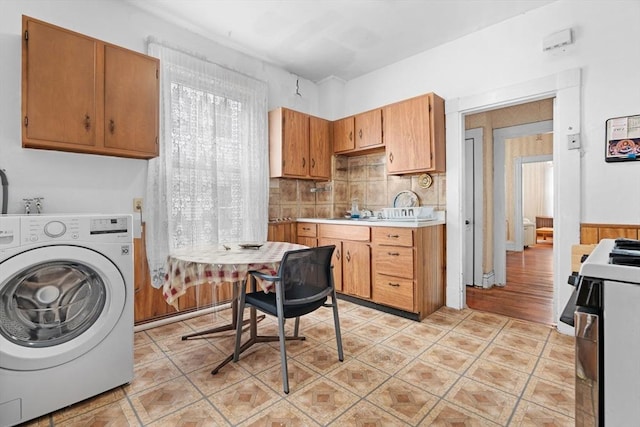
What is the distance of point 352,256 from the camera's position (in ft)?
10.6

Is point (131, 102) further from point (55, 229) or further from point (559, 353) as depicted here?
point (559, 353)

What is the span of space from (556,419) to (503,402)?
222 mm

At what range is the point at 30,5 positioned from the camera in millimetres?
2141

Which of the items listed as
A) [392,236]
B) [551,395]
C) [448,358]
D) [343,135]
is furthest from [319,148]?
[551,395]

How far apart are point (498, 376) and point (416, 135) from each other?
7.25 feet

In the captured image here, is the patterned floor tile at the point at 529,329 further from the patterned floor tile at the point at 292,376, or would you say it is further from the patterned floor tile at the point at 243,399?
the patterned floor tile at the point at 243,399

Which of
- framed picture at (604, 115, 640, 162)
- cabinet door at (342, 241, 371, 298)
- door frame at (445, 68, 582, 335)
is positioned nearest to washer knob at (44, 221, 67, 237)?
cabinet door at (342, 241, 371, 298)

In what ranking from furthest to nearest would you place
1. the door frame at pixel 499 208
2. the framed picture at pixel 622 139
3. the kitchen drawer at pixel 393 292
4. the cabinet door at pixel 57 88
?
the door frame at pixel 499 208, the kitchen drawer at pixel 393 292, the framed picture at pixel 622 139, the cabinet door at pixel 57 88

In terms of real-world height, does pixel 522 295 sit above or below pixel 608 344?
below

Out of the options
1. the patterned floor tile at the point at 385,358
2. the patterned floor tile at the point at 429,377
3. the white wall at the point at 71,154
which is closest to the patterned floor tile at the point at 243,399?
the patterned floor tile at the point at 385,358

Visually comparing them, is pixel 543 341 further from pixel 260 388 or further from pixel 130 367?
pixel 130 367

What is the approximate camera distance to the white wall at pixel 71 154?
2.06 metres

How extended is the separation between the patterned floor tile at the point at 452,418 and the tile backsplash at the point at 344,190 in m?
2.17

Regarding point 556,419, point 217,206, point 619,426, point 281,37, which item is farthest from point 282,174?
point 619,426
